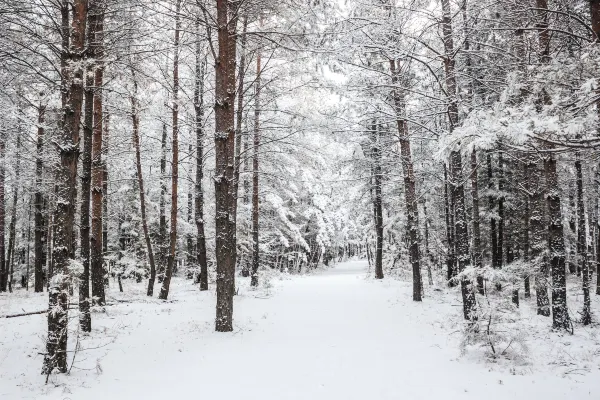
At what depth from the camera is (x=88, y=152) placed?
8852 millimetres

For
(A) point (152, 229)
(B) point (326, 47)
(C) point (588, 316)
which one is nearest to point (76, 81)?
(B) point (326, 47)

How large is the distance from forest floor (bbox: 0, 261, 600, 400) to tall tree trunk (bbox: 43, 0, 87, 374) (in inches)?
18.5

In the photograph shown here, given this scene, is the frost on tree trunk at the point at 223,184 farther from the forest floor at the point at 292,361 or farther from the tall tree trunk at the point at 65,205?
the tall tree trunk at the point at 65,205

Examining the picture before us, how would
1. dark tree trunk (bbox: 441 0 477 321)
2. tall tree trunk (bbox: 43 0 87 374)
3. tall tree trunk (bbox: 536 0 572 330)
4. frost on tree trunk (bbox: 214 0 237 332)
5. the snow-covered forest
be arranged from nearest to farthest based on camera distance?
1. the snow-covered forest
2. tall tree trunk (bbox: 43 0 87 374)
3. tall tree trunk (bbox: 536 0 572 330)
4. frost on tree trunk (bbox: 214 0 237 332)
5. dark tree trunk (bbox: 441 0 477 321)

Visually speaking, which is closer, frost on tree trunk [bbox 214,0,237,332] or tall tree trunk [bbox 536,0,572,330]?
tall tree trunk [bbox 536,0,572,330]

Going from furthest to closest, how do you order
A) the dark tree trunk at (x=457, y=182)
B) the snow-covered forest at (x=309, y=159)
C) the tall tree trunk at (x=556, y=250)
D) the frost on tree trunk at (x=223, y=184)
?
1. the dark tree trunk at (x=457, y=182)
2. the frost on tree trunk at (x=223, y=184)
3. the tall tree trunk at (x=556, y=250)
4. the snow-covered forest at (x=309, y=159)

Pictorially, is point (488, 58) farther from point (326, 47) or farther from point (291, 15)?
point (291, 15)

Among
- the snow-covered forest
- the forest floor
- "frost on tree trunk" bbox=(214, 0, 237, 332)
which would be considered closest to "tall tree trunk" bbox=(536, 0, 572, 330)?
the snow-covered forest

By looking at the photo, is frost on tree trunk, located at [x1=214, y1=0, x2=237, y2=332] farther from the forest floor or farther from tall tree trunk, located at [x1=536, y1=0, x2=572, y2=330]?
tall tree trunk, located at [x1=536, y1=0, x2=572, y2=330]

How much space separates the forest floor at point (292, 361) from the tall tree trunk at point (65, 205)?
47cm

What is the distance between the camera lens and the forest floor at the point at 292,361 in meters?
5.47

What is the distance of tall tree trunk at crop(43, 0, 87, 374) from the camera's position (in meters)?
5.78

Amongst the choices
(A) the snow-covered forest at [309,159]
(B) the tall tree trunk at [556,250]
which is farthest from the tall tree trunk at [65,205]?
(B) the tall tree trunk at [556,250]

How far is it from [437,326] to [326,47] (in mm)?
7745
